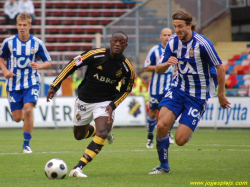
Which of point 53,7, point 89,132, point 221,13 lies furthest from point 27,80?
point 53,7

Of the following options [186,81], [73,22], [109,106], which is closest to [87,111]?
[109,106]

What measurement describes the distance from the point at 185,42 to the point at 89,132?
2.58m

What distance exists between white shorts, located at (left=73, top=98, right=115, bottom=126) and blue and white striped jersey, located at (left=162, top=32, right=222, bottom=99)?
3.57 ft

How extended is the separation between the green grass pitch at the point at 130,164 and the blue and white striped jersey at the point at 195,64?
45.9 inches

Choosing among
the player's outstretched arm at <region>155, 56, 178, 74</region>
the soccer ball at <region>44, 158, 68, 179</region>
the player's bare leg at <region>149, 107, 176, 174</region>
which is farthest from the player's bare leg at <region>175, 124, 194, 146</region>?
the soccer ball at <region>44, 158, 68, 179</region>

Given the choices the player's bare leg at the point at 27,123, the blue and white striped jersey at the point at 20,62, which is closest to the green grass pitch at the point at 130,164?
the player's bare leg at the point at 27,123

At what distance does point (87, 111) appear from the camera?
7.63 metres

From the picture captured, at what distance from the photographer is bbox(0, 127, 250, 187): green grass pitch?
6.31 m

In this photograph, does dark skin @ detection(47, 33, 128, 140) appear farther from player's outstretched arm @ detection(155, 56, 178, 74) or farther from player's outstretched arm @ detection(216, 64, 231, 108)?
player's outstretched arm @ detection(216, 64, 231, 108)

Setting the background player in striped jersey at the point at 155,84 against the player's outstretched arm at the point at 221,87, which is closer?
the player's outstretched arm at the point at 221,87

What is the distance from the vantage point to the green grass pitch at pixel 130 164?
6309 mm

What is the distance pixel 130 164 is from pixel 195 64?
1975mm

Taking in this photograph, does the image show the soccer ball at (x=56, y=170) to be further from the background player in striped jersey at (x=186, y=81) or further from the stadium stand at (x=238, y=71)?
the stadium stand at (x=238, y=71)

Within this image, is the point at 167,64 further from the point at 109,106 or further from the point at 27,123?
the point at 27,123
